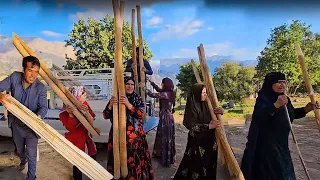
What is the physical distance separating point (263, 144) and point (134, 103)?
4.19ft

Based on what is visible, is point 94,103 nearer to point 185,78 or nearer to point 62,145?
point 62,145

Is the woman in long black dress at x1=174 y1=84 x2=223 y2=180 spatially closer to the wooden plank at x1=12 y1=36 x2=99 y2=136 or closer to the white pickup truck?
the wooden plank at x1=12 y1=36 x2=99 y2=136

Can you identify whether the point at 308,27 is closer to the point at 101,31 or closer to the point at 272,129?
the point at 101,31

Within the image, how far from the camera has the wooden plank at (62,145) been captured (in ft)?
7.84

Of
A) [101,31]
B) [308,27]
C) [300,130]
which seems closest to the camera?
[300,130]

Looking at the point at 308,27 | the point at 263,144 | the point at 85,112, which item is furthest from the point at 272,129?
the point at 308,27

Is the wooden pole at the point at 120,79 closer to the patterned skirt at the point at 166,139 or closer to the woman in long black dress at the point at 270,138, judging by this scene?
the woman in long black dress at the point at 270,138

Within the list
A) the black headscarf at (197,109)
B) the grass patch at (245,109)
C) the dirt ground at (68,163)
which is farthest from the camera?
the grass patch at (245,109)

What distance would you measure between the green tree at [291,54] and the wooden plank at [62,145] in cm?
1048

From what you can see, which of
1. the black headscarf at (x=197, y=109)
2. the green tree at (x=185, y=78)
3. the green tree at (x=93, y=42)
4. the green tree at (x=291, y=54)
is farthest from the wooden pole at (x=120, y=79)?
the green tree at (x=185, y=78)

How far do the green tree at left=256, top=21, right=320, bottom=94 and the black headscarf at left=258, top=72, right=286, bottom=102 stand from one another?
30.8ft

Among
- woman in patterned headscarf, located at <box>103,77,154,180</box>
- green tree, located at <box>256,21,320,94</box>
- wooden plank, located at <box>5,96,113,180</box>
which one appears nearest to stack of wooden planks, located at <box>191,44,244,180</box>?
woman in patterned headscarf, located at <box>103,77,154,180</box>

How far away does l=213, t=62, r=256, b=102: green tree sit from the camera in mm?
14609

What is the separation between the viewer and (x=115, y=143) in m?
2.47
